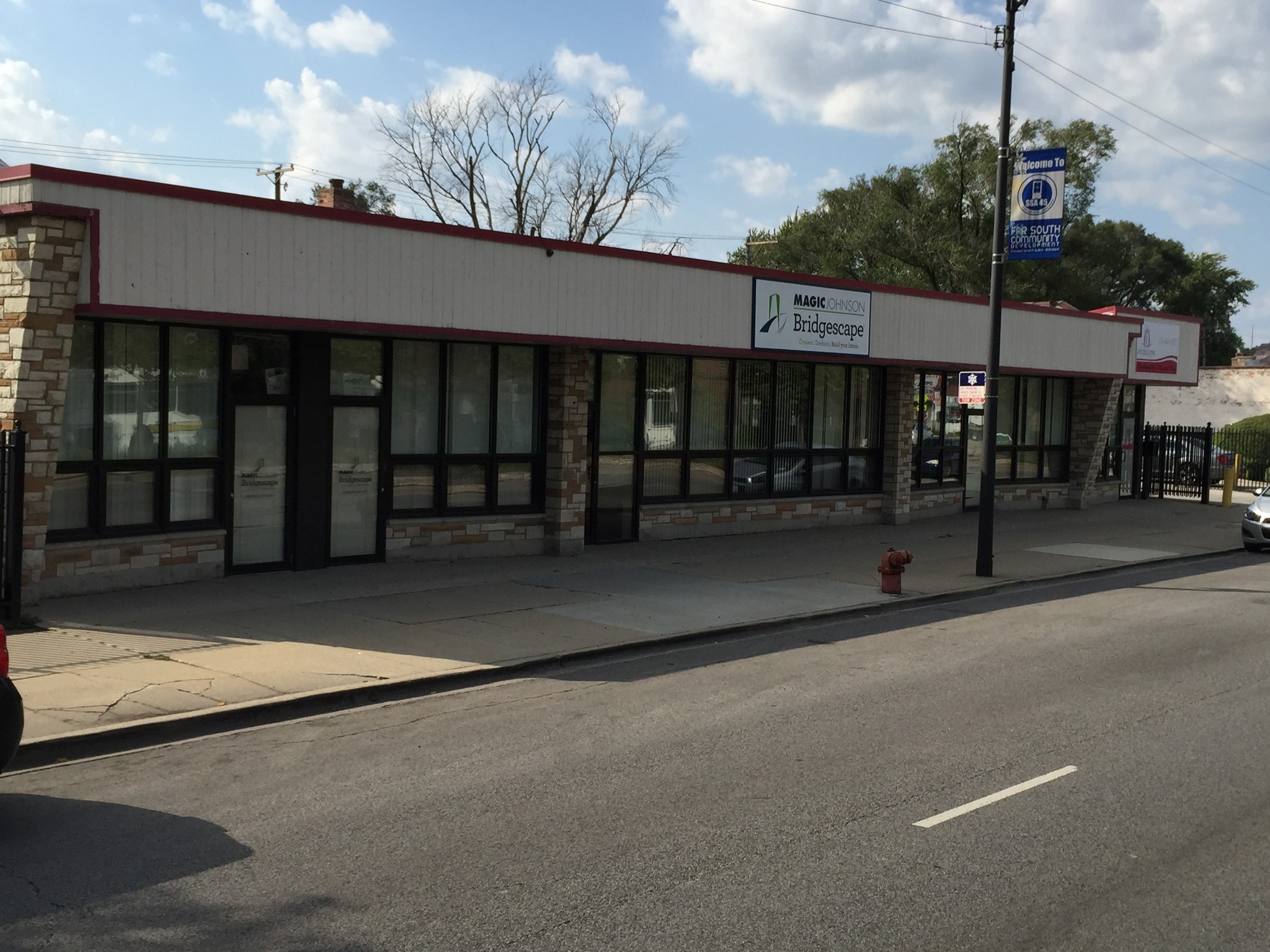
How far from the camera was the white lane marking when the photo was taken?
6695mm

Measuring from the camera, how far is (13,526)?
11539 millimetres

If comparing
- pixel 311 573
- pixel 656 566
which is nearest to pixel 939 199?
pixel 656 566

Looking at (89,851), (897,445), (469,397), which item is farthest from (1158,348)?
(89,851)

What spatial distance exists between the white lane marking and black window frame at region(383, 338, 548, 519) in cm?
1038

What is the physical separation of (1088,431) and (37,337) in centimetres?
2347

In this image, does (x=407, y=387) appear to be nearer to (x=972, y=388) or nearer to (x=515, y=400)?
(x=515, y=400)

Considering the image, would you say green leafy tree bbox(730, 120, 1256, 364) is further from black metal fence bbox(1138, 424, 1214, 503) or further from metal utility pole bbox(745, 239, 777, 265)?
black metal fence bbox(1138, 424, 1214, 503)

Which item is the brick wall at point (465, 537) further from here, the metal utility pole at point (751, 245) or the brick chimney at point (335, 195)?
the metal utility pole at point (751, 245)

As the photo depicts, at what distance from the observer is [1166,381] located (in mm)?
30438

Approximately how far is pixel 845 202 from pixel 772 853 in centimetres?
5459

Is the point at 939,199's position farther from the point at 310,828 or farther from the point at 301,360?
the point at 310,828

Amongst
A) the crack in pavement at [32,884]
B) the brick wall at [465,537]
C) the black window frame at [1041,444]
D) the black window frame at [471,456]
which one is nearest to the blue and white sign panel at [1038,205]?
the black window frame at [471,456]

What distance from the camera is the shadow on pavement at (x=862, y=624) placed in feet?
36.6

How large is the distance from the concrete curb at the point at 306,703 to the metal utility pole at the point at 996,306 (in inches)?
151
